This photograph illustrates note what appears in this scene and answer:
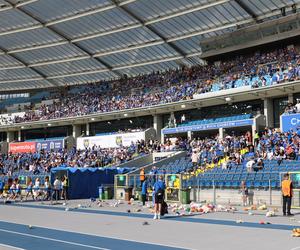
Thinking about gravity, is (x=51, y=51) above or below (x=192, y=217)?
above

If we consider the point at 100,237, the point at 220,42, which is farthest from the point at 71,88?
the point at 100,237

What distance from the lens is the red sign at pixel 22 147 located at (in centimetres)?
5851

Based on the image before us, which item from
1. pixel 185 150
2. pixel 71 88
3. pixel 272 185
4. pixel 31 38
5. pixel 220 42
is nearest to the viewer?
pixel 272 185

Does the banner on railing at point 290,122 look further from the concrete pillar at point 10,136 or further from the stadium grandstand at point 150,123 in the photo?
the concrete pillar at point 10,136

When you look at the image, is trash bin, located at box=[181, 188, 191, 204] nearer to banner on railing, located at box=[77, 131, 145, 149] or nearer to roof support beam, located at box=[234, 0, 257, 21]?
roof support beam, located at box=[234, 0, 257, 21]

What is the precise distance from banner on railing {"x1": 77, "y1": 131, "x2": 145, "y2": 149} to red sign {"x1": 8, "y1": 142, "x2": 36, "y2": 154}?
26.0 ft

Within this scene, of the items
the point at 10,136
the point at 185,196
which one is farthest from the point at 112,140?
the point at 185,196

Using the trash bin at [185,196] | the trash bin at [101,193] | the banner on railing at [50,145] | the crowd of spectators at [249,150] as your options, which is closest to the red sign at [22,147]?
the banner on railing at [50,145]

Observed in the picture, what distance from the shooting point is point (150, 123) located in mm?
52594

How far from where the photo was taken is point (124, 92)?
5606 centimetres

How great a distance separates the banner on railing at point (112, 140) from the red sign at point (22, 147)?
7.91 meters

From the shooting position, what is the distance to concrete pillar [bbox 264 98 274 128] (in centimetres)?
4134

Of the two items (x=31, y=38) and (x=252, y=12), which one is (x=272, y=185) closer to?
(x=252, y=12)

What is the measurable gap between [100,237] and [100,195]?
18816 millimetres
